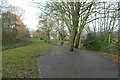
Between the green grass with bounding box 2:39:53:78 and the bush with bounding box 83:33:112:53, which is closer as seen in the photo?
the green grass with bounding box 2:39:53:78

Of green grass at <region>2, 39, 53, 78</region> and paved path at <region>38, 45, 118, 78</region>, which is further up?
green grass at <region>2, 39, 53, 78</region>

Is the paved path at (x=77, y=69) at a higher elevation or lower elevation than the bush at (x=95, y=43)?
lower

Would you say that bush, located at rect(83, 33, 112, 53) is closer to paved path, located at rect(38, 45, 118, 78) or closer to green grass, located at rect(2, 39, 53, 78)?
green grass, located at rect(2, 39, 53, 78)

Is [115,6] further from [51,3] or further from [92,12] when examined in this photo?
[51,3]

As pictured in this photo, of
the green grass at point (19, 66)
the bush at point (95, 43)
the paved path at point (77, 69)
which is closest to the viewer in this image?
the green grass at point (19, 66)

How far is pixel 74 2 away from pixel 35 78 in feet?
53.1

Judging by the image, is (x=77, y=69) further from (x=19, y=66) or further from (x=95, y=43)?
(x=95, y=43)

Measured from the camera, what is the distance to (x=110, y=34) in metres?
38.3

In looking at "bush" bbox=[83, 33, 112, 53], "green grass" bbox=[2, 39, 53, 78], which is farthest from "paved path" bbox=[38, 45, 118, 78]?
"bush" bbox=[83, 33, 112, 53]

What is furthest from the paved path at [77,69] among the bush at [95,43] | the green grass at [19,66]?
the bush at [95,43]

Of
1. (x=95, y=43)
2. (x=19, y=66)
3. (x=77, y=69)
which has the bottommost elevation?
(x=77, y=69)

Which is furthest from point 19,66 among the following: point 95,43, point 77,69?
point 95,43

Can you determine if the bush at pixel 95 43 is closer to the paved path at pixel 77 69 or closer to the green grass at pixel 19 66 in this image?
the green grass at pixel 19 66

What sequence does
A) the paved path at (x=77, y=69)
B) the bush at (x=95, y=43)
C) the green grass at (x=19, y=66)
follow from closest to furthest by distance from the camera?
the green grass at (x=19, y=66)
the paved path at (x=77, y=69)
the bush at (x=95, y=43)
